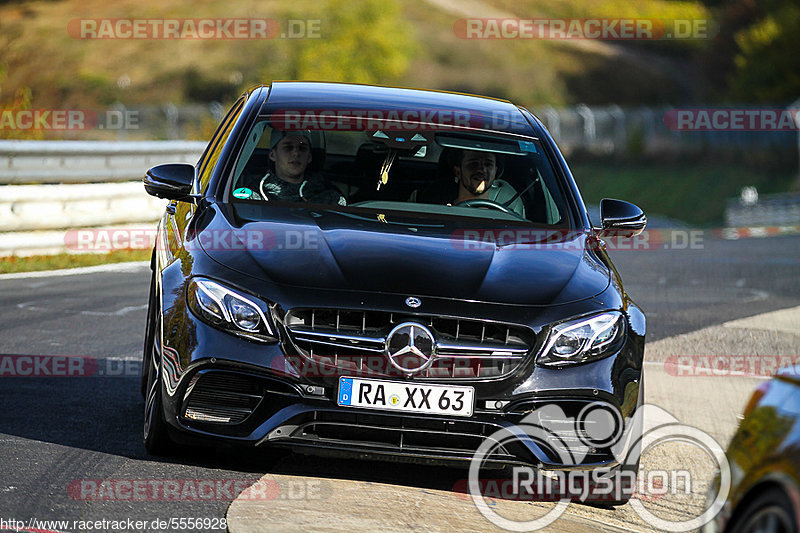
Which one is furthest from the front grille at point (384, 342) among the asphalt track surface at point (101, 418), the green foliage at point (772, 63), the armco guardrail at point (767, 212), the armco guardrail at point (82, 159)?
the green foliage at point (772, 63)

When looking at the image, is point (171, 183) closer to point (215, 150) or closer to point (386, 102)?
Result: point (215, 150)

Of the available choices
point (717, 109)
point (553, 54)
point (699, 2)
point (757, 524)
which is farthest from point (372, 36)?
point (757, 524)

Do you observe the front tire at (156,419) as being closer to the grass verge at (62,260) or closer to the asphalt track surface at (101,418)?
the asphalt track surface at (101,418)

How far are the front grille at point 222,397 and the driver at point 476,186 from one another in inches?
72.2

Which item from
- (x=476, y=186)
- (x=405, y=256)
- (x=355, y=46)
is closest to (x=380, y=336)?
(x=405, y=256)

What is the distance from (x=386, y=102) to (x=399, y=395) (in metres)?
2.44

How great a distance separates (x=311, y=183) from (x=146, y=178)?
0.83 meters

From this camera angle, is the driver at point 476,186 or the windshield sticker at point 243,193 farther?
the driver at point 476,186

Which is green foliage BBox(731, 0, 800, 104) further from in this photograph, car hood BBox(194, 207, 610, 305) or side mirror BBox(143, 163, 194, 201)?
car hood BBox(194, 207, 610, 305)

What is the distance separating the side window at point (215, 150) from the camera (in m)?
6.60

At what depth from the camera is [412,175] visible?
272 inches

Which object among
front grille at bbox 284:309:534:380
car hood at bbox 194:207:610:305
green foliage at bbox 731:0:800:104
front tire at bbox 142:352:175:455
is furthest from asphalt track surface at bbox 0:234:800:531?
green foliage at bbox 731:0:800:104

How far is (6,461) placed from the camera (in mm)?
5527

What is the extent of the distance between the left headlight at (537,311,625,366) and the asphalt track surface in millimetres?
671
